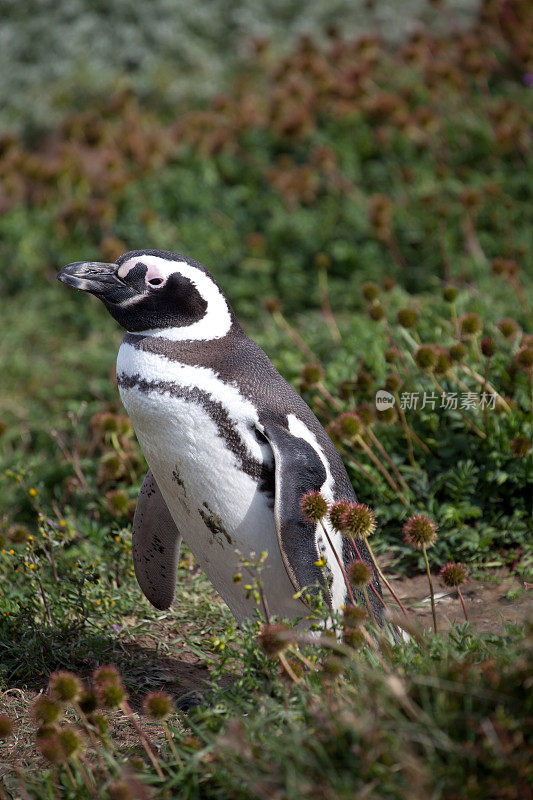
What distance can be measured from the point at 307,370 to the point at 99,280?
1136mm

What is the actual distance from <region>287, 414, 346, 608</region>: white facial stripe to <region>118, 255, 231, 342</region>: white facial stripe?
1.24ft

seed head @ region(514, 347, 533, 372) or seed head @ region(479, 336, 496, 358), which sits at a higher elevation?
seed head @ region(479, 336, 496, 358)

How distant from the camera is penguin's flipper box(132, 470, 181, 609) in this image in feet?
9.93

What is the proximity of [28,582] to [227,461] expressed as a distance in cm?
134

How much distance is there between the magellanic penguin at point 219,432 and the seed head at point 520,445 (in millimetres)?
919

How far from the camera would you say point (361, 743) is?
Answer: 5.90ft

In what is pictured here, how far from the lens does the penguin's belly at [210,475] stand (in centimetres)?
251

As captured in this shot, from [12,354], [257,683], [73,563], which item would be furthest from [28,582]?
[12,354]

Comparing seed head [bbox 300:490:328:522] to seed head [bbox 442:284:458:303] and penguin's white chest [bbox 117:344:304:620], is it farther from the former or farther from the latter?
seed head [bbox 442:284:458:303]

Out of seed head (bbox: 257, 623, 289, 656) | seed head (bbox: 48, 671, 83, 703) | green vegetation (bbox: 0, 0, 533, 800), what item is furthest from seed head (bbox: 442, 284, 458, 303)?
seed head (bbox: 48, 671, 83, 703)

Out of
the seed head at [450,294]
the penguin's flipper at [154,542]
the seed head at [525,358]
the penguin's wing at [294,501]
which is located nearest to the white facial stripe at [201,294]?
the penguin's wing at [294,501]

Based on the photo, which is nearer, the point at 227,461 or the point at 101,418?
the point at 227,461

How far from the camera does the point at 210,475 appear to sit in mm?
2521

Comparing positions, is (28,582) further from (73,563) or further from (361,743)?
(361,743)
